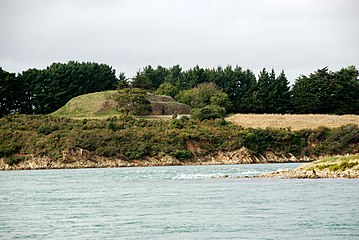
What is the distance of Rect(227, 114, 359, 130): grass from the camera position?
10069cm

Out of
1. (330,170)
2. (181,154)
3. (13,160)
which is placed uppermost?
(13,160)

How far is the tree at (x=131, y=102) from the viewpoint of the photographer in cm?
11488

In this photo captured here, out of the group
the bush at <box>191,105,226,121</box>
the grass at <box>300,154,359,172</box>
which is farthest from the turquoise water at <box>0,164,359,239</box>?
the bush at <box>191,105,226,121</box>

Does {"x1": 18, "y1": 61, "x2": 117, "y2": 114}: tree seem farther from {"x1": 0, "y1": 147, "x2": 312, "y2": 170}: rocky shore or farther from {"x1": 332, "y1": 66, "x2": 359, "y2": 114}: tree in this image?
{"x1": 332, "y1": 66, "x2": 359, "y2": 114}: tree

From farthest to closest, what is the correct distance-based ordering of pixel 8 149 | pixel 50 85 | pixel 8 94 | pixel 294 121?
pixel 50 85
pixel 8 94
pixel 294 121
pixel 8 149

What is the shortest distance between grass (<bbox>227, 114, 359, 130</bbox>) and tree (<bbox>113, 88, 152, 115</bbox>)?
44.7 feet

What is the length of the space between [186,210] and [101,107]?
84619mm

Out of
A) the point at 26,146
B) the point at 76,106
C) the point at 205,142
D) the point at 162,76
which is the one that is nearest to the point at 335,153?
the point at 205,142

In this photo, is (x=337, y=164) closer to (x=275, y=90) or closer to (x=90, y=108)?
(x=90, y=108)

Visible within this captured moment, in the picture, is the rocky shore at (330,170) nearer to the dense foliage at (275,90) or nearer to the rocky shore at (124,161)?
the rocky shore at (124,161)

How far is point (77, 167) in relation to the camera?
89250mm

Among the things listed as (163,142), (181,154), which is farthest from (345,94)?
(181,154)

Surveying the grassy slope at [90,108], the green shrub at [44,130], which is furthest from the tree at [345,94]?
the green shrub at [44,130]

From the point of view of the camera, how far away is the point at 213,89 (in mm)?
129500
